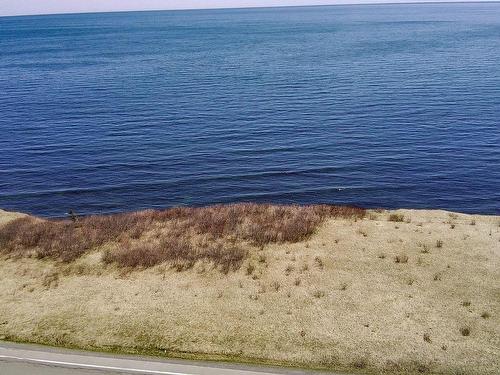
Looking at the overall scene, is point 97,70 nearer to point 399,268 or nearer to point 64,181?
point 64,181

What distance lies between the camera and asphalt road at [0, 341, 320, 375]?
17.0 metres

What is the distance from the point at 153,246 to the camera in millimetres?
27031

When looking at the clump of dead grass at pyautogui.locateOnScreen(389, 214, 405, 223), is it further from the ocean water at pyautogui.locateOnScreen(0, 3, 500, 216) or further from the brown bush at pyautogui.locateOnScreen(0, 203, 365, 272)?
the ocean water at pyautogui.locateOnScreen(0, 3, 500, 216)

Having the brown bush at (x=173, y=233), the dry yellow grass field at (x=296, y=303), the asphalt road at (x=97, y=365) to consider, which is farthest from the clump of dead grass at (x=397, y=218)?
the asphalt road at (x=97, y=365)

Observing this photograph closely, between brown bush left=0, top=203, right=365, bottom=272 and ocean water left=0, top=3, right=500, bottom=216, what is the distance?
787cm

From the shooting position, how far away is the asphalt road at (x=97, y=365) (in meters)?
17.0

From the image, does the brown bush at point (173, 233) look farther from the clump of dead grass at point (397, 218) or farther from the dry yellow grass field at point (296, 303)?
the clump of dead grass at point (397, 218)

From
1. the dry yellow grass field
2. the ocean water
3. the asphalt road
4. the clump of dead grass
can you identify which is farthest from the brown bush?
the ocean water

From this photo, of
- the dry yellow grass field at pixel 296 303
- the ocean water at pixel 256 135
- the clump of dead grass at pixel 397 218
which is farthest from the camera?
the ocean water at pixel 256 135

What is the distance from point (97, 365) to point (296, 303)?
8584 mm

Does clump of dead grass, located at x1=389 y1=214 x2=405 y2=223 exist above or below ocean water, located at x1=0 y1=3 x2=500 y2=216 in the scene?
below

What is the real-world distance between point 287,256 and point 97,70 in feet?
299

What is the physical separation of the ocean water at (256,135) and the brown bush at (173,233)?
25.8 ft

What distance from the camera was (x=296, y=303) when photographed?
2133 cm
